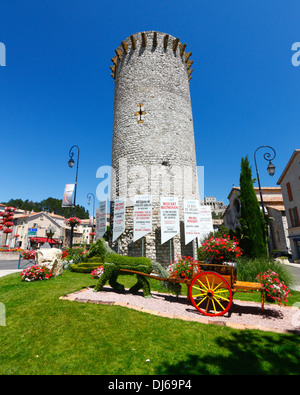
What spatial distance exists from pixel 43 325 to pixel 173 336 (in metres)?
2.99

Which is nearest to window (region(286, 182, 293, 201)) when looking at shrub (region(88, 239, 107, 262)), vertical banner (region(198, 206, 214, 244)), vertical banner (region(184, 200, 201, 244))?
vertical banner (region(198, 206, 214, 244))

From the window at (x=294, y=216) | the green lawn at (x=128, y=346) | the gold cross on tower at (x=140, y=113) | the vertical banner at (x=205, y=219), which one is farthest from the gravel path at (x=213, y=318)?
the window at (x=294, y=216)

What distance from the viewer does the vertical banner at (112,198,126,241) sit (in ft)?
44.0

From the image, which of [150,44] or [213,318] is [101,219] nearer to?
[213,318]

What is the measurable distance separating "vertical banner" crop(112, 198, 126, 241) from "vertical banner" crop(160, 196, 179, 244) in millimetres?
2682

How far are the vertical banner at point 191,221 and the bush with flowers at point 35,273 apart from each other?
8.21 m

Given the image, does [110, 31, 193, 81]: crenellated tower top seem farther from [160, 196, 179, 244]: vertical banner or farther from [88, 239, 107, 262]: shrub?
[88, 239, 107, 262]: shrub

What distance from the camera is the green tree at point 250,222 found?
14992 mm

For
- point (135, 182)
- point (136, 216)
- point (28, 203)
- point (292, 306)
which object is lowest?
point (292, 306)

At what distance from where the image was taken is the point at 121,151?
16.5m

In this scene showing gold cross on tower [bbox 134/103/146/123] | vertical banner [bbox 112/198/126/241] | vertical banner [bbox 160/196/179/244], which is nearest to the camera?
vertical banner [bbox 160/196/179/244]
